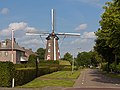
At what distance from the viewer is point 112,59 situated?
80000mm

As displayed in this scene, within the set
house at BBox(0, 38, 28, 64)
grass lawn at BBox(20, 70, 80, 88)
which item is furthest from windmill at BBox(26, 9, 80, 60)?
grass lawn at BBox(20, 70, 80, 88)

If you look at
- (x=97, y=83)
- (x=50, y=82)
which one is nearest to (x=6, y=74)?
(x=50, y=82)

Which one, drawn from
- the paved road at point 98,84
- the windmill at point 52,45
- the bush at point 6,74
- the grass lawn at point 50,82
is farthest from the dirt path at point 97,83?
the windmill at point 52,45

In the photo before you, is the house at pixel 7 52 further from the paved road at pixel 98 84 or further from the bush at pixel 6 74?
the bush at pixel 6 74

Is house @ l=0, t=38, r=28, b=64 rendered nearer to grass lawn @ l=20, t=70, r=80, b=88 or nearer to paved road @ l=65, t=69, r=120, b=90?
grass lawn @ l=20, t=70, r=80, b=88

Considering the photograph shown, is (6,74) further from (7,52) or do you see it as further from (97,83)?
(7,52)

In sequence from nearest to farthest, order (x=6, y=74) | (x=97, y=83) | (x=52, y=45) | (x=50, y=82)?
1. (x=6, y=74)
2. (x=97, y=83)
3. (x=50, y=82)
4. (x=52, y=45)

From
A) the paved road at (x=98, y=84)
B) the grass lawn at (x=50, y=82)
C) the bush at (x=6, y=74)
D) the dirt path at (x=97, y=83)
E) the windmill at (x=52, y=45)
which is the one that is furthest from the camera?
the windmill at (x=52, y=45)

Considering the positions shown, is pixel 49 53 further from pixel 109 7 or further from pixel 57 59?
pixel 109 7

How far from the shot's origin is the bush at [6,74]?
29188 mm

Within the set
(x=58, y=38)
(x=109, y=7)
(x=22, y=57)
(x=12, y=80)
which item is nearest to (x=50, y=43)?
(x=58, y=38)

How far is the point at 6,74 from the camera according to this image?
29234 millimetres

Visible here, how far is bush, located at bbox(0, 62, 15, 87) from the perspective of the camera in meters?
29.2

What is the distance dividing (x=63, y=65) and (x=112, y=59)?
3091 cm
